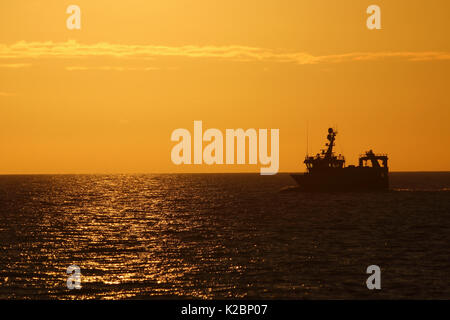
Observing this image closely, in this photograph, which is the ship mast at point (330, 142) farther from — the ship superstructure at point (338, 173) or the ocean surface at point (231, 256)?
the ocean surface at point (231, 256)

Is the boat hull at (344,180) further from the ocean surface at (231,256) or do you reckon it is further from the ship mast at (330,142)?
the ocean surface at (231,256)

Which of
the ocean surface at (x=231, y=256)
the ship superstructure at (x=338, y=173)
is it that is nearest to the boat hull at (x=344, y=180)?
the ship superstructure at (x=338, y=173)

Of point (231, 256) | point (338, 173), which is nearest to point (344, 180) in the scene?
point (338, 173)

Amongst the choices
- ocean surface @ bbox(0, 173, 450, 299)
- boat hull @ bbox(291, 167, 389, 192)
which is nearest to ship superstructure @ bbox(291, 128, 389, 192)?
boat hull @ bbox(291, 167, 389, 192)

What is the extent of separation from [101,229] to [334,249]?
2995 centimetres

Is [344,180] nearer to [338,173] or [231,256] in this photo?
[338,173]

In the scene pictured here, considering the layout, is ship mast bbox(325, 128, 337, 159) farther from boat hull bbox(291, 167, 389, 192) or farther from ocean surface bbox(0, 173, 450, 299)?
ocean surface bbox(0, 173, 450, 299)

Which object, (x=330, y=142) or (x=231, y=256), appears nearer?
(x=231, y=256)

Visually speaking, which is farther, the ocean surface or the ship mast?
the ship mast

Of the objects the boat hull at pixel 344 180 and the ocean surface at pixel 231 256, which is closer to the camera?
the ocean surface at pixel 231 256

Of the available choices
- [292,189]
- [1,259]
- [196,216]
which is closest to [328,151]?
[292,189]

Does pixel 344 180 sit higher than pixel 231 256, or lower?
higher
